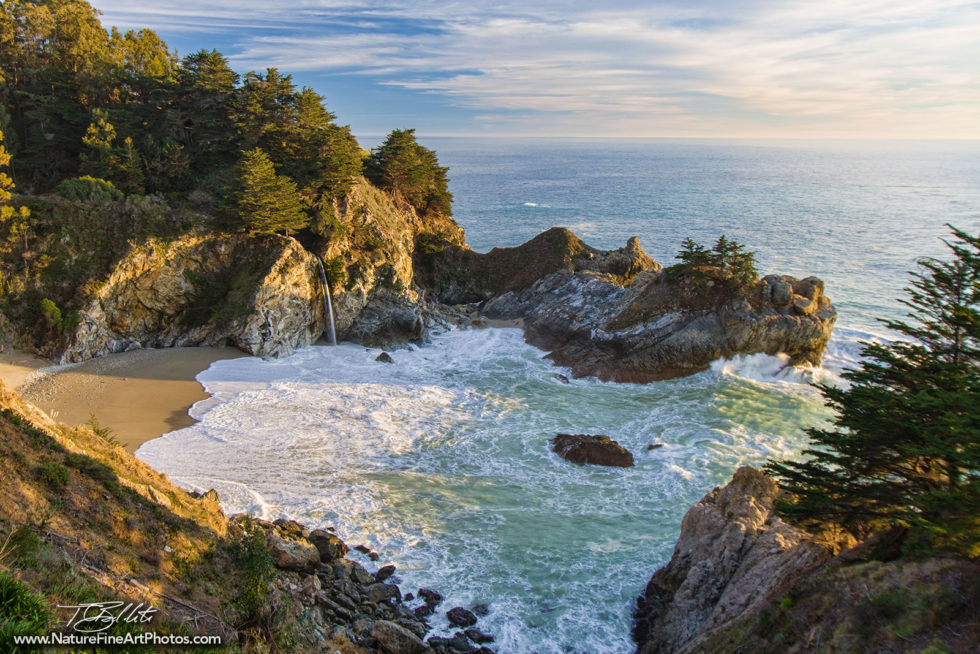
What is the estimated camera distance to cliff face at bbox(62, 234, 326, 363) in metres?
27.5

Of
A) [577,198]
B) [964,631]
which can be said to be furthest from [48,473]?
[577,198]

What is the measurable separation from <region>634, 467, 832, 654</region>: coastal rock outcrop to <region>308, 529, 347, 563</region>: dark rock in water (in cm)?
785

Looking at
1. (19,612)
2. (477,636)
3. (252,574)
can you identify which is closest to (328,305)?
(252,574)

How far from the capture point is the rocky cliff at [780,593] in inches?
299

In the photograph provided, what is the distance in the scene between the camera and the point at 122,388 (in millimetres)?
23734

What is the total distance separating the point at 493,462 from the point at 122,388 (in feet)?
57.0

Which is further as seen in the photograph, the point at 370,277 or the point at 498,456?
the point at 370,277

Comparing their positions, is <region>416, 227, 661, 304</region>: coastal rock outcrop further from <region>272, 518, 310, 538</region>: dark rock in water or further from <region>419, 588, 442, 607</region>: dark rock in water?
<region>419, 588, 442, 607</region>: dark rock in water

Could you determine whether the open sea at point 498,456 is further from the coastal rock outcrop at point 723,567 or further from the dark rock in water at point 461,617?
the coastal rock outcrop at point 723,567

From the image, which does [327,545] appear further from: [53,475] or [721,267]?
[721,267]

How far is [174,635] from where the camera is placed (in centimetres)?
740

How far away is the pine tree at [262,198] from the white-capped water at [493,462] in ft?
26.2

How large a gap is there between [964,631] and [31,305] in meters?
35.3
